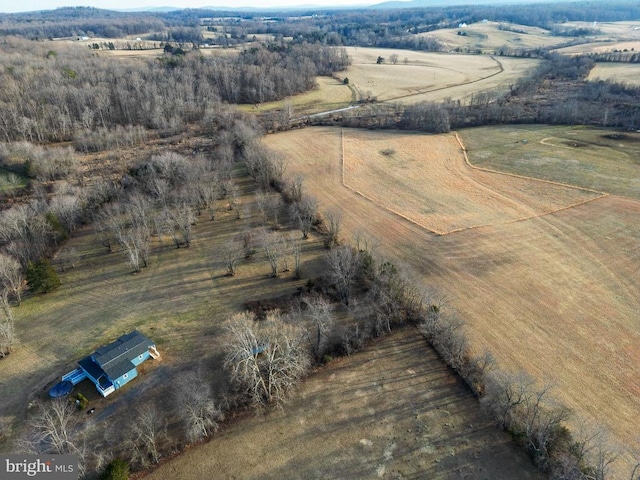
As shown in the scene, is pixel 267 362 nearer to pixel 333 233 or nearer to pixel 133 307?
pixel 133 307

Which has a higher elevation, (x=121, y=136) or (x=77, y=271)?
(x=121, y=136)

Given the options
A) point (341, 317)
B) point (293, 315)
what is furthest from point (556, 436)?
point (293, 315)

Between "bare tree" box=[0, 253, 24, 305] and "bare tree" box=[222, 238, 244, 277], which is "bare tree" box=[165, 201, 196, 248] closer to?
"bare tree" box=[222, 238, 244, 277]

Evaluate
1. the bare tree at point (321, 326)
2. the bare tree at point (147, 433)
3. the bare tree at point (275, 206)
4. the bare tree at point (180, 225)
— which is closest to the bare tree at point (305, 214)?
the bare tree at point (275, 206)

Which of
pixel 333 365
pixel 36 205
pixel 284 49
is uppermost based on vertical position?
pixel 284 49

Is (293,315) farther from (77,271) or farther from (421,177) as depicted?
(421,177)
